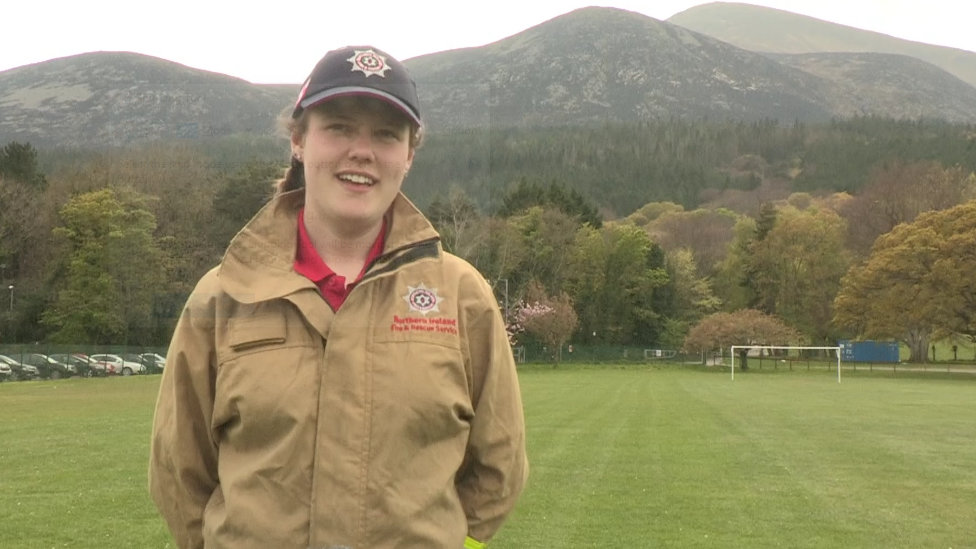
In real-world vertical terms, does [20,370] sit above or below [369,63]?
below

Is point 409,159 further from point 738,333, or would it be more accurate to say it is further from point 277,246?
point 738,333

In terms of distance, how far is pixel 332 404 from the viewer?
6.93 ft

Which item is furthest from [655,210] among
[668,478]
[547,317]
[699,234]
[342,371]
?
[342,371]

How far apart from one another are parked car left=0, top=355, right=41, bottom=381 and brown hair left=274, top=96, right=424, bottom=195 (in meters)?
41.0

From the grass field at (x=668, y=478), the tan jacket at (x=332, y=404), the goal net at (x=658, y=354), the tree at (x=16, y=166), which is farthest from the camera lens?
the goal net at (x=658, y=354)

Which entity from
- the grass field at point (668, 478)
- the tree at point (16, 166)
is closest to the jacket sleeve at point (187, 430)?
the grass field at point (668, 478)

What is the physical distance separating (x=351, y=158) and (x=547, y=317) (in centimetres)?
5594

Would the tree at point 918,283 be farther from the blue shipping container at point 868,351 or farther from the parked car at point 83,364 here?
the parked car at point 83,364

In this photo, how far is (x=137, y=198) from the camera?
4.89m

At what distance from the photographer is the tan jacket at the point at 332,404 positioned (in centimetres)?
212

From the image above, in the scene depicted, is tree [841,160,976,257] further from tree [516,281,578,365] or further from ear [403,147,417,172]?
ear [403,147,417,172]

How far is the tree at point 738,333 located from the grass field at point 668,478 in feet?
102

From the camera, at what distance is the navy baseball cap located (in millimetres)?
2186

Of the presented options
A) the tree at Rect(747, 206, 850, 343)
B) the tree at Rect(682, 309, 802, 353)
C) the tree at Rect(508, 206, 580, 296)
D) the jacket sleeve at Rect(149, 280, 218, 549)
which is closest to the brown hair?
the jacket sleeve at Rect(149, 280, 218, 549)
